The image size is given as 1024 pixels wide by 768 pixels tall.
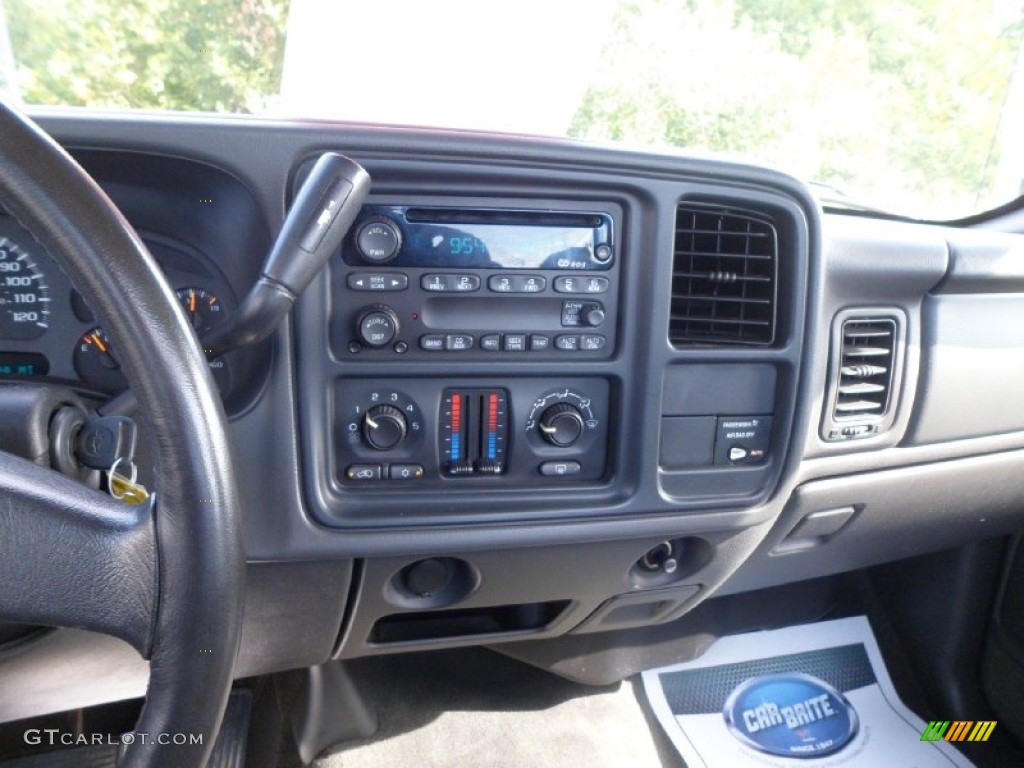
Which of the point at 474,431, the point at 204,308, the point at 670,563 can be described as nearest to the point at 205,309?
the point at 204,308

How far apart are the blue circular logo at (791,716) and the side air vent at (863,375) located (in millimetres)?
654

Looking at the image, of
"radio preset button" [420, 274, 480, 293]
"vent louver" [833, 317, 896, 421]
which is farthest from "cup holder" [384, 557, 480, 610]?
"vent louver" [833, 317, 896, 421]

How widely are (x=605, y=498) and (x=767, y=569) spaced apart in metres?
0.57

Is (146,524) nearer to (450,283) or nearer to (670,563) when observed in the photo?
(450,283)

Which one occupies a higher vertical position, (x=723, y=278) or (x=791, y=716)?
(x=723, y=278)

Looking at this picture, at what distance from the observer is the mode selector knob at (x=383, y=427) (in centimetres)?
105

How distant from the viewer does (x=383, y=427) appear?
3.44ft

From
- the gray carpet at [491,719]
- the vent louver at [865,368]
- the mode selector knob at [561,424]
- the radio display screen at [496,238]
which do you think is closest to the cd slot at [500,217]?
the radio display screen at [496,238]

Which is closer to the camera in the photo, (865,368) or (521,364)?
(521,364)

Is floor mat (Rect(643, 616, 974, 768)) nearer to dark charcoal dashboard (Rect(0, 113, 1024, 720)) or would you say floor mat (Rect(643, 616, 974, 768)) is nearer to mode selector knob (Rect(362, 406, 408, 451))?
dark charcoal dashboard (Rect(0, 113, 1024, 720))

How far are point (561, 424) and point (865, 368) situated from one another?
57 centimetres

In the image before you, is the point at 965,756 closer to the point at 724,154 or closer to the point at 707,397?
the point at 707,397

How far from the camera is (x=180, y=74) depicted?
Result: 1277 millimetres

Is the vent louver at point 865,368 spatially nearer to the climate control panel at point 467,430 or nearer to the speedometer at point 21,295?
the climate control panel at point 467,430
